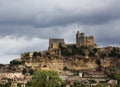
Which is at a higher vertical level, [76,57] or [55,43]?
[55,43]

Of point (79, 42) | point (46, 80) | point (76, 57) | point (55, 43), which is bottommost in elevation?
point (46, 80)

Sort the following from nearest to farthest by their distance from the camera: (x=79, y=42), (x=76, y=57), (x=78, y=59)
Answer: (x=76, y=57) < (x=78, y=59) < (x=79, y=42)

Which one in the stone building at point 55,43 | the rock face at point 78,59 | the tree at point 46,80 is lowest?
the tree at point 46,80

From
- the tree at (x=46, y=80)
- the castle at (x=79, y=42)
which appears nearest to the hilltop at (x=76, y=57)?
the castle at (x=79, y=42)

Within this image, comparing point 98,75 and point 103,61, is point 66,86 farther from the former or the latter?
point 103,61

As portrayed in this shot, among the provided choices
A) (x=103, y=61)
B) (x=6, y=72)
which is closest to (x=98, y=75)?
(x=103, y=61)

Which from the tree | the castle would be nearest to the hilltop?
the castle

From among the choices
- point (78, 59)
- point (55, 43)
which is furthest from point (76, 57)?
point (55, 43)

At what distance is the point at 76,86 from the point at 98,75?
89.2ft

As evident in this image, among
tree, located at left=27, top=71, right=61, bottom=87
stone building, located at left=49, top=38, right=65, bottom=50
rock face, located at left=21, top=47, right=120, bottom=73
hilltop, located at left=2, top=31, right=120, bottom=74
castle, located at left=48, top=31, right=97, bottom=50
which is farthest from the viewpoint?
castle, located at left=48, top=31, right=97, bottom=50

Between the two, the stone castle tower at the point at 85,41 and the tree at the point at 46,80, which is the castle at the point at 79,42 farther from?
the tree at the point at 46,80

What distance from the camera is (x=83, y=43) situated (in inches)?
6437

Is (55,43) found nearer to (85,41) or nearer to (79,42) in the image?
(79,42)

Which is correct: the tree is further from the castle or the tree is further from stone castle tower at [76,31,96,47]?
stone castle tower at [76,31,96,47]
